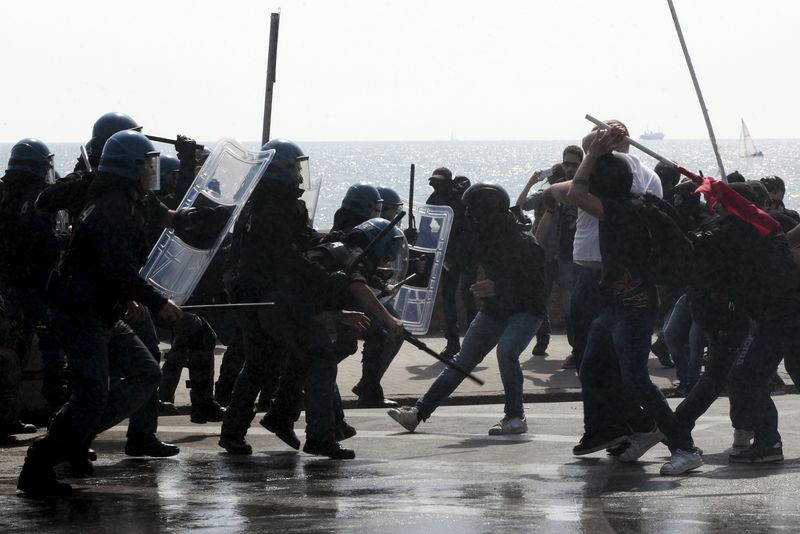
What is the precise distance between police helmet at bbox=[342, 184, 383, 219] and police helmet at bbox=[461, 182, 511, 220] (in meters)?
0.55

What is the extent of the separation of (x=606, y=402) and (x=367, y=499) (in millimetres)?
1709

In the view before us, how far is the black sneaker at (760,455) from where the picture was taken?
25.4 feet

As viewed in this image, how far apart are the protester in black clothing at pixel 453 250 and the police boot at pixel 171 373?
3675mm

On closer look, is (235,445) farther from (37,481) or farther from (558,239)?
(558,239)

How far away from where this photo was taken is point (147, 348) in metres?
7.45

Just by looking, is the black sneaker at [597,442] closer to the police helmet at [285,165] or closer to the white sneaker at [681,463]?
the white sneaker at [681,463]

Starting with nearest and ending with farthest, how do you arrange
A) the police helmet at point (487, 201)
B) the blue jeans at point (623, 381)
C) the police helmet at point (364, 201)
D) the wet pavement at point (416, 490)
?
the wet pavement at point (416, 490) < the blue jeans at point (623, 381) < the police helmet at point (364, 201) < the police helmet at point (487, 201)

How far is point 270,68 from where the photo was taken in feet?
40.5

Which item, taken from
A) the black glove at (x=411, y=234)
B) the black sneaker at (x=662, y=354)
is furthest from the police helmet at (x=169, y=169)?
the black sneaker at (x=662, y=354)

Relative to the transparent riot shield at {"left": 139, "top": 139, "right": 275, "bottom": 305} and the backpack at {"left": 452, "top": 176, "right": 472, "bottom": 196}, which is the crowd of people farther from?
the backpack at {"left": 452, "top": 176, "right": 472, "bottom": 196}

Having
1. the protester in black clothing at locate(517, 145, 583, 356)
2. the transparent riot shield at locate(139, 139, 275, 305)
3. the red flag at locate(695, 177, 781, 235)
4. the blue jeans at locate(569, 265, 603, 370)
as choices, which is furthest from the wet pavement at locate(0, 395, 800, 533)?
the protester in black clothing at locate(517, 145, 583, 356)

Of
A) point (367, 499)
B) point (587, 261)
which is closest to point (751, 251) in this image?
point (587, 261)

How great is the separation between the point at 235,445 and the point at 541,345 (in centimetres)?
579

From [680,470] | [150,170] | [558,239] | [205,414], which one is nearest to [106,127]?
[150,170]
